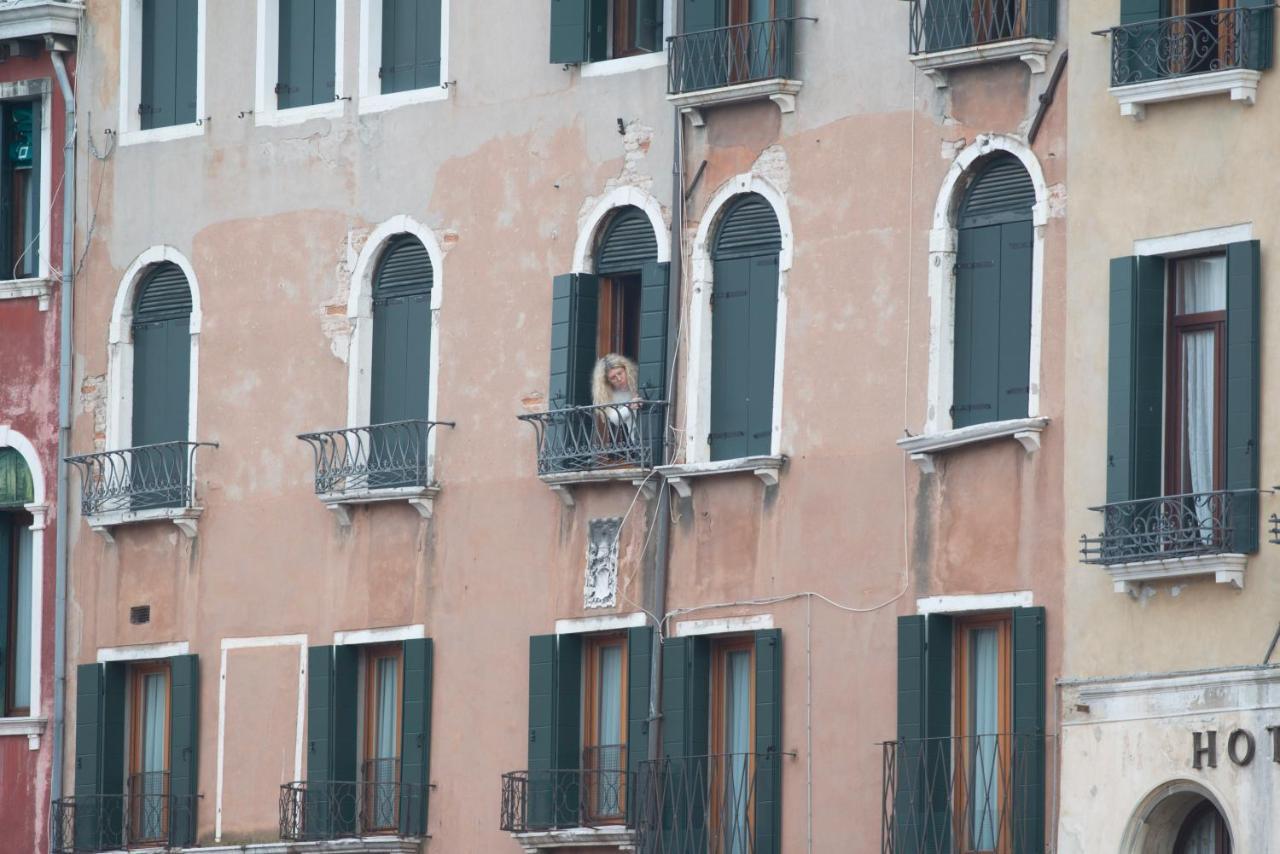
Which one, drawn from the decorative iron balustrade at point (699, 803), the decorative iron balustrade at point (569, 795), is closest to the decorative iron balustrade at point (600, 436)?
the decorative iron balustrade at point (569, 795)

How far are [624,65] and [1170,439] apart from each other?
23.6 ft

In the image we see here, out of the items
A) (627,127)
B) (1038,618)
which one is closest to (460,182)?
(627,127)

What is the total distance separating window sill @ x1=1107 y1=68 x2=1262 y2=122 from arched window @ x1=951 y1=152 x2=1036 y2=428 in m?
1.58

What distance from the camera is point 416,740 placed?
37719mm

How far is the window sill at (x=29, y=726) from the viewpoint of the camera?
40.8 metres

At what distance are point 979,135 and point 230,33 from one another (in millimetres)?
9268

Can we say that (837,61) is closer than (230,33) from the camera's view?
Yes

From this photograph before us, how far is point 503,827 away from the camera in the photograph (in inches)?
1443

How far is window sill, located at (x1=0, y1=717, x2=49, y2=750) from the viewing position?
4081cm

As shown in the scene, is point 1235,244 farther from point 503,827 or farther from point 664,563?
point 503,827

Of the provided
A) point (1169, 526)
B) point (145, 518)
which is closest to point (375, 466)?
point (145, 518)

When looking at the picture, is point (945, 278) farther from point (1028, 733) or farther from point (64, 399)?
point (64, 399)

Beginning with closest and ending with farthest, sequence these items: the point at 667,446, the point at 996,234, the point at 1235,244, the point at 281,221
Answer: the point at 1235,244 → the point at 996,234 → the point at 667,446 → the point at 281,221

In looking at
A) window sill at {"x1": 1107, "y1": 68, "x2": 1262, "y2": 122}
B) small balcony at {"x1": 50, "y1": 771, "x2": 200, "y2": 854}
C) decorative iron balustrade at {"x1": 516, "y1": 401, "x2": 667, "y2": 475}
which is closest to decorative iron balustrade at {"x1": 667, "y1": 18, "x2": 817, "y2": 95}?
decorative iron balustrade at {"x1": 516, "y1": 401, "x2": 667, "y2": 475}
